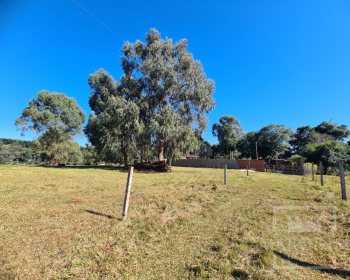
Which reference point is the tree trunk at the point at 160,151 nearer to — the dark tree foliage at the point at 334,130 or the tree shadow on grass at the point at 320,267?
the tree shadow on grass at the point at 320,267

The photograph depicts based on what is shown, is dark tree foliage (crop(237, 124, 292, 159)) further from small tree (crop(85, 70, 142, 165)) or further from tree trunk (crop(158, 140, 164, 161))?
tree trunk (crop(158, 140, 164, 161))

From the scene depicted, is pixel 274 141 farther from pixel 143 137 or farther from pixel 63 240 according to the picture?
pixel 63 240

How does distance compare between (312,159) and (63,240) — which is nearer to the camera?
(63,240)

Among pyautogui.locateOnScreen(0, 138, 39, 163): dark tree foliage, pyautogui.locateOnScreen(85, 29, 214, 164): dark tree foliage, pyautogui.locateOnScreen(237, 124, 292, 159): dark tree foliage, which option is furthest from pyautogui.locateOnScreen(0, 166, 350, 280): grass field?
pyautogui.locateOnScreen(0, 138, 39, 163): dark tree foliage

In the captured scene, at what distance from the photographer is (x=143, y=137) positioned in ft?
76.7

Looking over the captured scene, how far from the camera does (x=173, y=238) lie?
5145 millimetres

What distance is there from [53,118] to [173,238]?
Answer: 36.8 meters

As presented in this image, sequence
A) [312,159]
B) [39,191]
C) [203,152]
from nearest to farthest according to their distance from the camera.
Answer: [39,191], [312,159], [203,152]

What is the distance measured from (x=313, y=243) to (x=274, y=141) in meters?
53.7

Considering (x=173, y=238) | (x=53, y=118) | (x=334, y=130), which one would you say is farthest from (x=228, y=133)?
(x=173, y=238)

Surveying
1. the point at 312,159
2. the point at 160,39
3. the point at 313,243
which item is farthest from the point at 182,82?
the point at 312,159

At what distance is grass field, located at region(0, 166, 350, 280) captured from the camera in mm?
3912

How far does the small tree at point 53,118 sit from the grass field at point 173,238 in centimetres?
3190

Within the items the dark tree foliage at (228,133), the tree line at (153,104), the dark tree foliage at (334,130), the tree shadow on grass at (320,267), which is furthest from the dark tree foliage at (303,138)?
the tree shadow on grass at (320,267)
